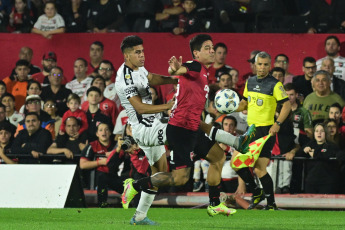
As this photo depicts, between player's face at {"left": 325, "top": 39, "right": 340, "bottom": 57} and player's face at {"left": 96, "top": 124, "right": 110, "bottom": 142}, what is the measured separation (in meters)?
4.66

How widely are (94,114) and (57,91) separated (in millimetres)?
1473

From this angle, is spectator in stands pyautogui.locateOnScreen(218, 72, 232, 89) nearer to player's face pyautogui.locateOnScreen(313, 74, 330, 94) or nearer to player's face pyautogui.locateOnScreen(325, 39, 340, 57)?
player's face pyautogui.locateOnScreen(313, 74, 330, 94)

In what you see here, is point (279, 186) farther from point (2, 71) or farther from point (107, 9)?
point (2, 71)

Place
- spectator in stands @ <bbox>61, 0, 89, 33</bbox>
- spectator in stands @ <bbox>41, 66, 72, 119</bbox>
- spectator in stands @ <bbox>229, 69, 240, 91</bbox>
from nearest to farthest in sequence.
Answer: spectator in stands @ <bbox>229, 69, 240, 91</bbox> → spectator in stands @ <bbox>41, 66, 72, 119</bbox> → spectator in stands @ <bbox>61, 0, 89, 33</bbox>

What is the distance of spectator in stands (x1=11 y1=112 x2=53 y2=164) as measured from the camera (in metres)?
15.0

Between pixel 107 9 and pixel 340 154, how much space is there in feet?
22.5

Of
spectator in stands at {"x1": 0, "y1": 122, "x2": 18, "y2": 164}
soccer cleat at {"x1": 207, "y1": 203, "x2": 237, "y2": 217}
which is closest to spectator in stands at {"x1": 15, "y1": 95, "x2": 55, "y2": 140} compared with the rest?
spectator in stands at {"x1": 0, "y1": 122, "x2": 18, "y2": 164}

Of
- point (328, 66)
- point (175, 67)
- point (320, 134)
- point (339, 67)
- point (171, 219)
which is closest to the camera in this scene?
point (175, 67)

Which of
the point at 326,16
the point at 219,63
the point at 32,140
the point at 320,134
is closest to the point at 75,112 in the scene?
the point at 32,140

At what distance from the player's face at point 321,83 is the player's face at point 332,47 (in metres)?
1.47

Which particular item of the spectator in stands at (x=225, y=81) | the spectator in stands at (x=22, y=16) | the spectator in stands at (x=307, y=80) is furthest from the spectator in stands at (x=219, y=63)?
the spectator in stands at (x=22, y=16)

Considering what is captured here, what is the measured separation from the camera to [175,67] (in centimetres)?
888

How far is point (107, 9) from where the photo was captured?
58.6ft

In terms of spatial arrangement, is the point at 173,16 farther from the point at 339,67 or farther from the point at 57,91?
the point at 339,67
